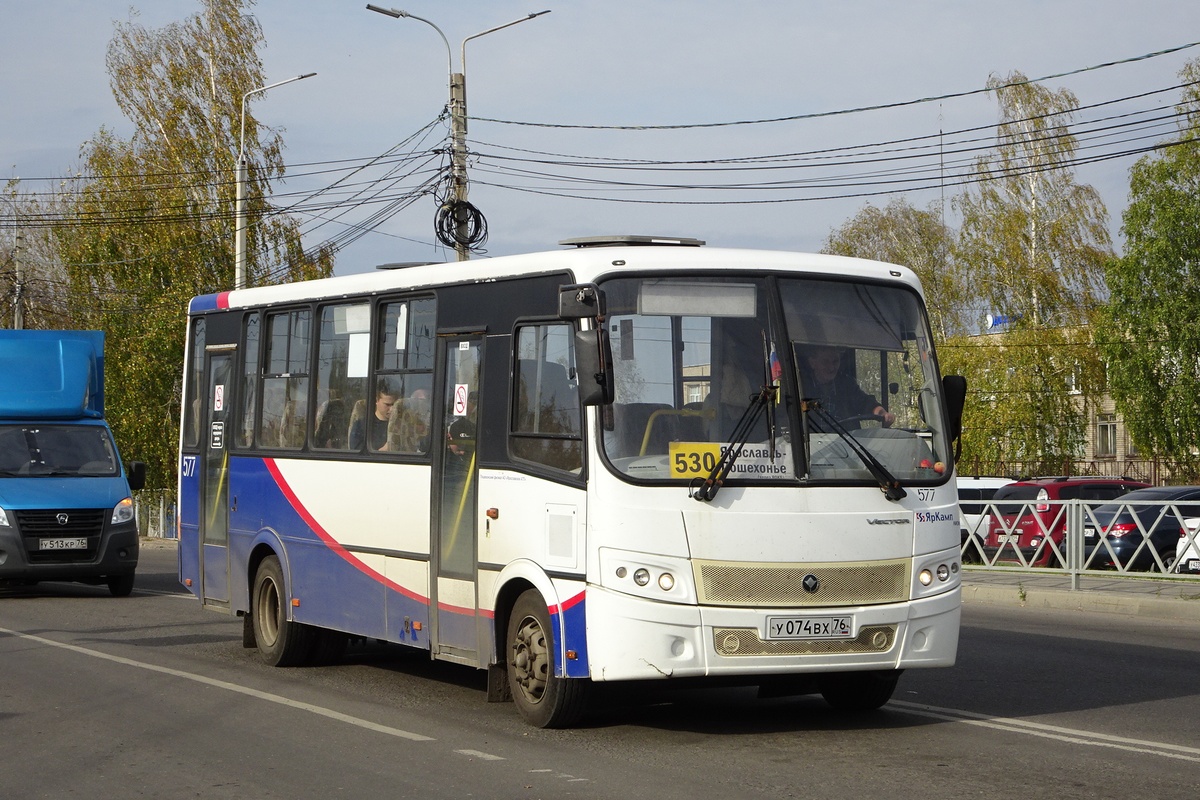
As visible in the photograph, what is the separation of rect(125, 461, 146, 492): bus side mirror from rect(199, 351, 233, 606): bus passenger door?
243 inches

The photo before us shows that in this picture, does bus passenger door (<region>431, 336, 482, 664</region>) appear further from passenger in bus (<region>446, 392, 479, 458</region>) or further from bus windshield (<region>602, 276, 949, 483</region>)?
bus windshield (<region>602, 276, 949, 483</region>)

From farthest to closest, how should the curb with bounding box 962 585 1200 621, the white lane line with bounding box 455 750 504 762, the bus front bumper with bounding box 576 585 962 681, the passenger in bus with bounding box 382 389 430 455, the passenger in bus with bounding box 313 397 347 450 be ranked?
the curb with bounding box 962 585 1200 621 → the passenger in bus with bounding box 313 397 347 450 → the passenger in bus with bounding box 382 389 430 455 → the bus front bumper with bounding box 576 585 962 681 → the white lane line with bounding box 455 750 504 762

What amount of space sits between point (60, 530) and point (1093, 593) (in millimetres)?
12513

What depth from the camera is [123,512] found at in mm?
19531

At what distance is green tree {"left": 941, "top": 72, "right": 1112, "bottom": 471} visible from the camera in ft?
174

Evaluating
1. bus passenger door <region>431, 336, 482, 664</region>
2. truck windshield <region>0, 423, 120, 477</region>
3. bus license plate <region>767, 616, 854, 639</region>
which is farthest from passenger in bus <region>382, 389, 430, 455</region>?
truck windshield <region>0, 423, 120, 477</region>

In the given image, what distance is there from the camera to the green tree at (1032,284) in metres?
53.2

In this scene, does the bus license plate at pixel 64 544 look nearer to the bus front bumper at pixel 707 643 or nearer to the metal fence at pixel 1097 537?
the metal fence at pixel 1097 537

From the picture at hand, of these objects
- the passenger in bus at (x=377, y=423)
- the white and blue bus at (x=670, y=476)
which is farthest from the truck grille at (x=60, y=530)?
the white and blue bus at (x=670, y=476)

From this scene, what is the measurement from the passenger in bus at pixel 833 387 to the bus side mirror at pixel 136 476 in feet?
42.4

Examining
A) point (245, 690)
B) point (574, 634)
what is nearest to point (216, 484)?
point (245, 690)

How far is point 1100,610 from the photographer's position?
1828 cm

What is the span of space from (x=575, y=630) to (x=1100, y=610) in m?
11.5

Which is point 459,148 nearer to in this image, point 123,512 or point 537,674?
point 123,512
